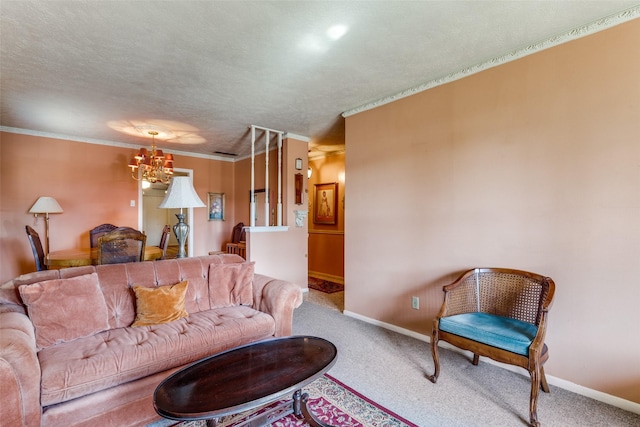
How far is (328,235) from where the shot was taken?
614 centimetres

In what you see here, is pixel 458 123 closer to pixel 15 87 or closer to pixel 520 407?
pixel 520 407

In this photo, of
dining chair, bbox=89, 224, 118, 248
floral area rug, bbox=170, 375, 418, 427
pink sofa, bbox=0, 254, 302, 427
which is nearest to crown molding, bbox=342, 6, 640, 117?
pink sofa, bbox=0, 254, 302, 427

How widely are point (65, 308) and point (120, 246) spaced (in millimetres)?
1746

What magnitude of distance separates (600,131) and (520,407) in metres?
1.95

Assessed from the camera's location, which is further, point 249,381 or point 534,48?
point 534,48

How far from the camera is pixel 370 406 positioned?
6.37ft

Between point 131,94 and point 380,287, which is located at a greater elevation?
point 131,94

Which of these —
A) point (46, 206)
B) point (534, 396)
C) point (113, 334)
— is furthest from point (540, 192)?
point (46, 206)

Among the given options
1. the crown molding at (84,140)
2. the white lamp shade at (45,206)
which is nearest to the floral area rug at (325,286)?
the crown molding at (84,140)

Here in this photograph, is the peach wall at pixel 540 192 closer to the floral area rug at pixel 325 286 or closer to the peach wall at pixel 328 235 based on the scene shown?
the floral area rug at pixel 325 286

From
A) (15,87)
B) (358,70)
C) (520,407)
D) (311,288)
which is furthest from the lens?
(311,288)

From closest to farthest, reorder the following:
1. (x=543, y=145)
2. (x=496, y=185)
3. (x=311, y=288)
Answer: (x=543, y=145) → (x=496, y=185) → (x=311, y=288)

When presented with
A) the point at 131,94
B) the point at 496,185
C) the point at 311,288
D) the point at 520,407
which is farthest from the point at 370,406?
the point at 131,94

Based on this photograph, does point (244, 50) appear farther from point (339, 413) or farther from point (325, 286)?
point (325, 286)
